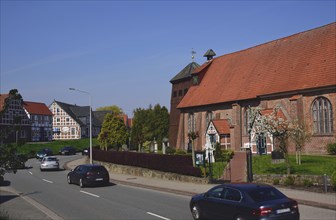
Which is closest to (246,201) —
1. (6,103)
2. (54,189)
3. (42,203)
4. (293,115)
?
(6,103)

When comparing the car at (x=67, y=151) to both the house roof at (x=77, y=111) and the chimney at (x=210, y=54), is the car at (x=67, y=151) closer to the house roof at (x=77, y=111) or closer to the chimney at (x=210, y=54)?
the house roof at (x=77, y=111)

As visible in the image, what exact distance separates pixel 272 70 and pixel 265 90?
9.61 feet

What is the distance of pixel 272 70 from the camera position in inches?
1594

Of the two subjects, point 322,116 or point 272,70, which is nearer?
point 322,116

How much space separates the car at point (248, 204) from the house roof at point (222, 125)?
2942 centimetres

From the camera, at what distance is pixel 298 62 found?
3775 centimetres

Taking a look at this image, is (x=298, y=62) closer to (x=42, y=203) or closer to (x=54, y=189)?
(x=54, y=189)

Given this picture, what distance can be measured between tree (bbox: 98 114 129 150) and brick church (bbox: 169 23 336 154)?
8.19m

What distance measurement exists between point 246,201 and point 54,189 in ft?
53.2

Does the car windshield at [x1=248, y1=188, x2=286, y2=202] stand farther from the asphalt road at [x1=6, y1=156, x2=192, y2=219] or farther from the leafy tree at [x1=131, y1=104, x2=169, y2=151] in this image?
the leafy tree at [x1=131, y1=104, x2=169, y2=151]

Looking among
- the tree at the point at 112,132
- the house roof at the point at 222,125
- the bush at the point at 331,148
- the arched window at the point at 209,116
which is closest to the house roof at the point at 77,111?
the tree at the point at 112,132

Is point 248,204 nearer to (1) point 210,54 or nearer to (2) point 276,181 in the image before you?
(2) point 276,181

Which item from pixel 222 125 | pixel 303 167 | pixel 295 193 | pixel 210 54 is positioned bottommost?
pixel 295 193

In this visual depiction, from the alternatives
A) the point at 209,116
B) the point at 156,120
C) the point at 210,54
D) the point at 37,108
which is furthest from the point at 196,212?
the point at 37,108
